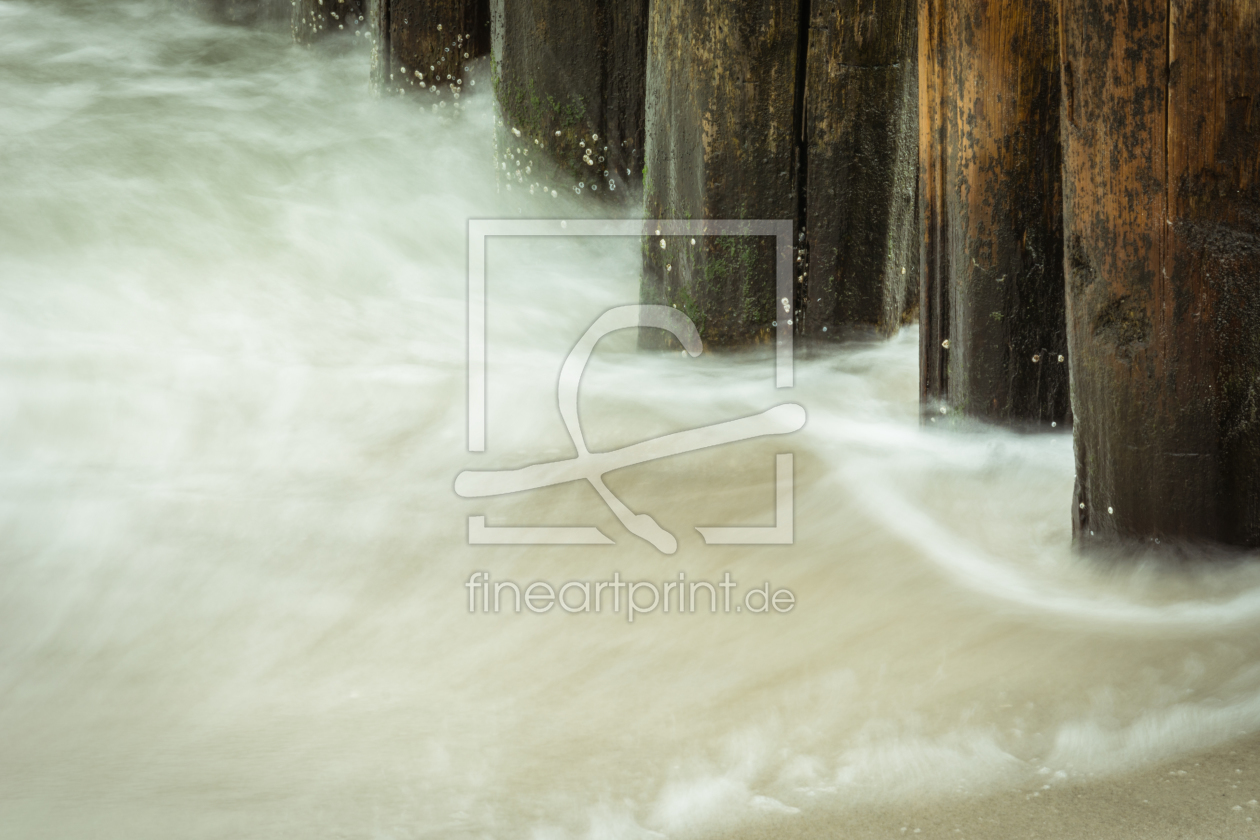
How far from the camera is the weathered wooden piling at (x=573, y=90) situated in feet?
13.3

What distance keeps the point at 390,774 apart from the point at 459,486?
123cm

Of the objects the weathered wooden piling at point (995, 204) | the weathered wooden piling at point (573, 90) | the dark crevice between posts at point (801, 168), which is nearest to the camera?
the weathered wooden piling at point (995, 204)

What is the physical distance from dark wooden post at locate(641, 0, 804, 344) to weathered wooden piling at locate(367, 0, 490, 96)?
1968mm

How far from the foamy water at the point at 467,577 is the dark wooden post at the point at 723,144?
0.69ft

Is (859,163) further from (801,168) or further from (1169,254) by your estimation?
(1169,254)

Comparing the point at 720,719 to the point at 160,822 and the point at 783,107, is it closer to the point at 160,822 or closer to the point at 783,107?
the point at 160,822

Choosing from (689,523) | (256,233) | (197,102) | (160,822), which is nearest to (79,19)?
(197,102)

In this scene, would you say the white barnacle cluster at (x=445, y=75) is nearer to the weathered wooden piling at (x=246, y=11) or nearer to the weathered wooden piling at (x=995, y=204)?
the weathered wooden piling at (x=995, y=204)
